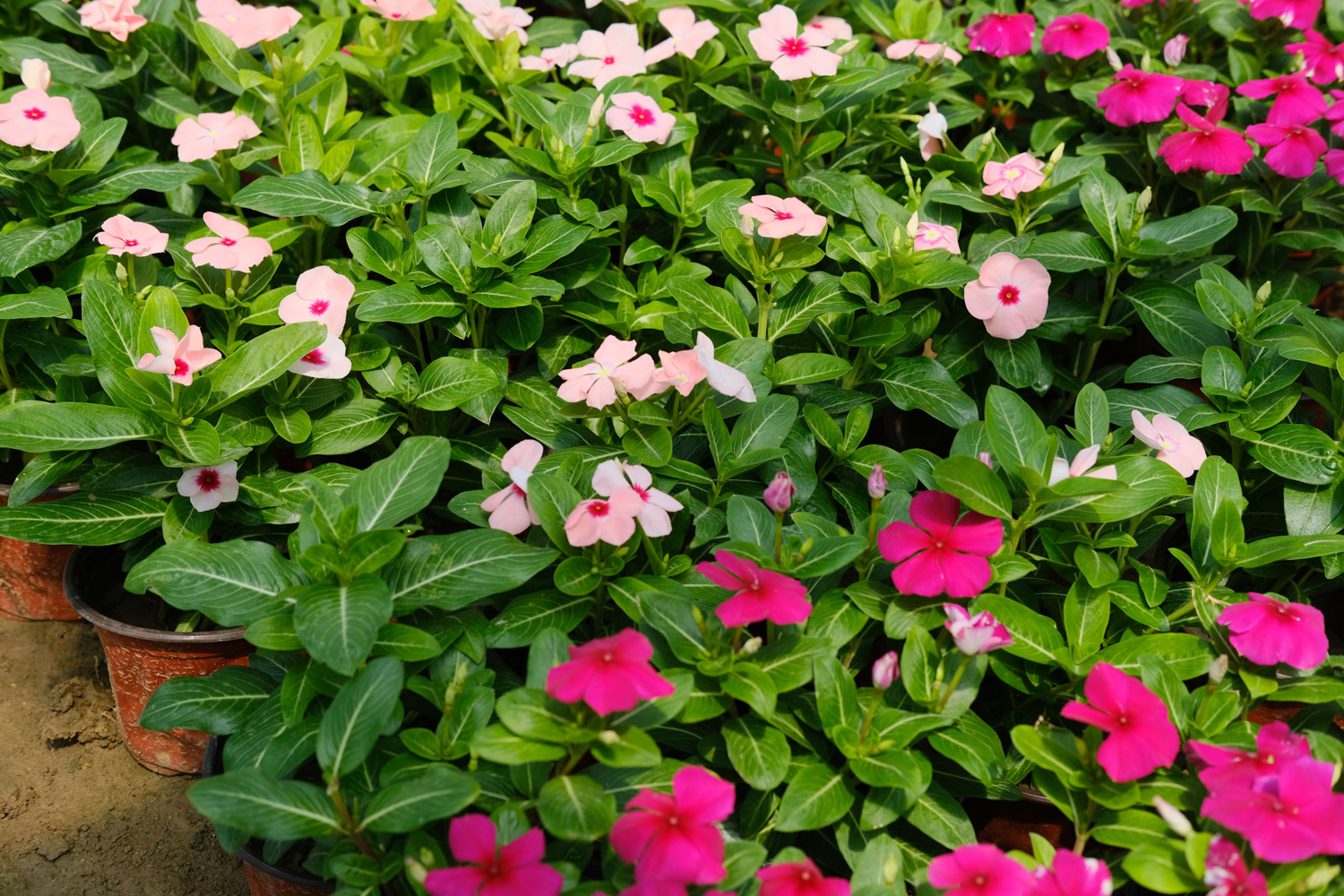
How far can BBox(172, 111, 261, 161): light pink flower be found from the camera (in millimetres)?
2549

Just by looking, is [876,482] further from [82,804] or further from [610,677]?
[82,804]

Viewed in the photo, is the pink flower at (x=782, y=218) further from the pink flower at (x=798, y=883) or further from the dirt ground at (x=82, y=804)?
the dirt ground at (x=82, y=804)

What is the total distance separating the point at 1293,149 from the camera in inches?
108

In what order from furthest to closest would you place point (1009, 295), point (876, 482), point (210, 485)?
1. point (1009, 295)
2. point (210, 485)
3. point (876, 482)

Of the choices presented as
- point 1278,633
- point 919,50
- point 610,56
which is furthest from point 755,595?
point 919,50

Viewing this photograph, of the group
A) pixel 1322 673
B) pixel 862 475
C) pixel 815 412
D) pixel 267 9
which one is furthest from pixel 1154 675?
pixel 267 9

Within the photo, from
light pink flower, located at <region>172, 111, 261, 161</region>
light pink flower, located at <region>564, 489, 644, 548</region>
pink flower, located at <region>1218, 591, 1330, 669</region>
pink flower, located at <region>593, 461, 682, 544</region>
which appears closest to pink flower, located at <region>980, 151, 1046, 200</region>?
pink flower, located at <region>1218, 591, 1330, 669</region>

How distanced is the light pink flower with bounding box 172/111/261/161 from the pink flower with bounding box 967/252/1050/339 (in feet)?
5.98

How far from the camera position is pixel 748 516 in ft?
6.43

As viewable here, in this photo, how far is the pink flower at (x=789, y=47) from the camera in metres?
2.68

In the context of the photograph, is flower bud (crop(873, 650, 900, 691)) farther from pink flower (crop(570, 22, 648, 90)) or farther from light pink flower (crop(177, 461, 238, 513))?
pink flower (crop(570, 22, 648, 90))

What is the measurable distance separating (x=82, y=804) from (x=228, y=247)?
4.57 ft

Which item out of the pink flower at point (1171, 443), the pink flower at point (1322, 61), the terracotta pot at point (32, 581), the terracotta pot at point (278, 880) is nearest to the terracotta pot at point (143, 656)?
the terracotta pot at point (32, 581)

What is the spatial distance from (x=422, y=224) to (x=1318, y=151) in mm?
2337
